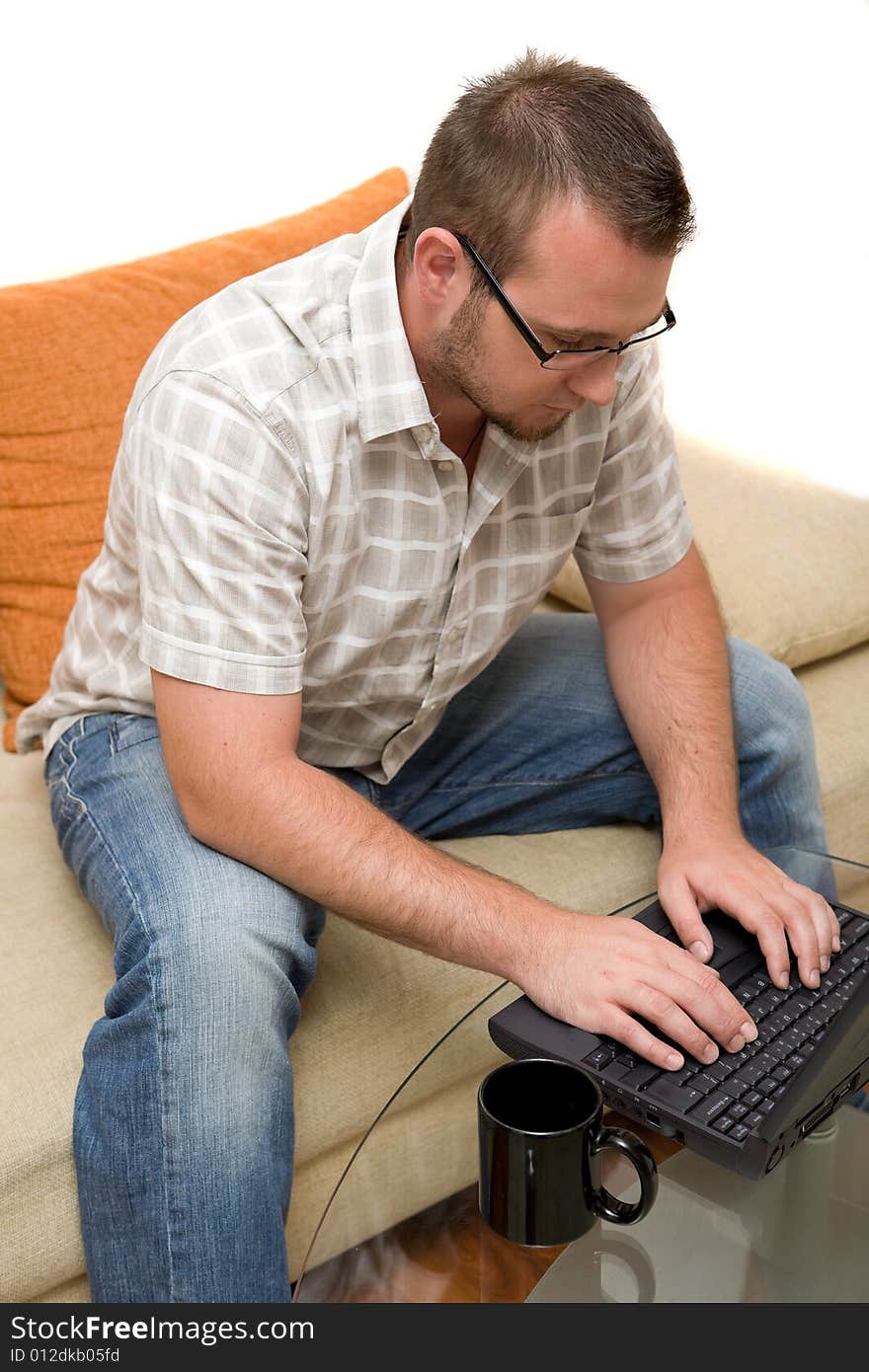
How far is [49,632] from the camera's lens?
1.62m

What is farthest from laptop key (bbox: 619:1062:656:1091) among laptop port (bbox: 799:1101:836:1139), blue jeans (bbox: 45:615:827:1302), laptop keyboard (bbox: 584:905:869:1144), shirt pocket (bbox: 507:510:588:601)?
shirt pocket (bbox: 507:510:588:601)

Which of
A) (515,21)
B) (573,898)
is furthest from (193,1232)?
(515,21)

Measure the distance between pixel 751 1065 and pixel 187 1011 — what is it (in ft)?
1.34

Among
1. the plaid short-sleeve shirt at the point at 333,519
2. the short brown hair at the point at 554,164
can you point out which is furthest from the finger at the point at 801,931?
the short brown hair at the point at 554,164

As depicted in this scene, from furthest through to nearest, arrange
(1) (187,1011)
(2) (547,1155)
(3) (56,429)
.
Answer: (3) (56,429)
(1) (187,1011)
(2) (547,1155)

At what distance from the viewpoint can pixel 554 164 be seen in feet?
3.54

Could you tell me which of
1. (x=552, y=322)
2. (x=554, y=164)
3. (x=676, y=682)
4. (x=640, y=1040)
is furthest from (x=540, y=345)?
(x=640, y=1040)

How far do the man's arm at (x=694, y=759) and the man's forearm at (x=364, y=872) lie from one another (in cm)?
15

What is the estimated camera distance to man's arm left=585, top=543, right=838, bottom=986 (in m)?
1.15

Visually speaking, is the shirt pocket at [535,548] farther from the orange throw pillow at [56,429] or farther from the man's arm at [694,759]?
the orange throw pillow at [56,429]

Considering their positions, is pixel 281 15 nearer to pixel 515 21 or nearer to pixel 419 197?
pixel 515 21

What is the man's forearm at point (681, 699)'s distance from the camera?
133cm

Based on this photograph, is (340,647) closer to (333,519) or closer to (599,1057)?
(333,519)

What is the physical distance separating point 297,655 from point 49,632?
22.6 inches
